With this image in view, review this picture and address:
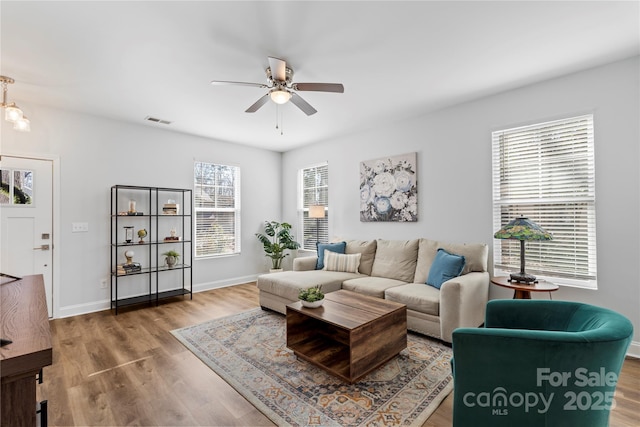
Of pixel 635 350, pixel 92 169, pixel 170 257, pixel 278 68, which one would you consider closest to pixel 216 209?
pixel 170 257

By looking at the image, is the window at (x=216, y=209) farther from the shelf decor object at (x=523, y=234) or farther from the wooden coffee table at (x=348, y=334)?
the shelf decor object at (x=523, y=234)

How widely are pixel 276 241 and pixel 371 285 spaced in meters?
2.94

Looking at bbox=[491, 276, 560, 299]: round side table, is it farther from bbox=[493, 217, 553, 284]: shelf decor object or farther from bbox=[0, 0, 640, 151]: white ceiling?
bbox=[0, 0, 640, 151]: white ceiling

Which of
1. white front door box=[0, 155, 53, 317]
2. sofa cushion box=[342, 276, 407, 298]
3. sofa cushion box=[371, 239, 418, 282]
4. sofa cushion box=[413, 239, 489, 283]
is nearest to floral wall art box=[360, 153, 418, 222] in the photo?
sofa cushion box=[371, 239, 418, 282]

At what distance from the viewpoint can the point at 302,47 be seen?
7.95ft

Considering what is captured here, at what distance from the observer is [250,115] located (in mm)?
3977

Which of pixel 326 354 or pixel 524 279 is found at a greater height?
pixel 524 279

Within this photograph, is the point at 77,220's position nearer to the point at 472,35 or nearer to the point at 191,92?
the point at 191,92

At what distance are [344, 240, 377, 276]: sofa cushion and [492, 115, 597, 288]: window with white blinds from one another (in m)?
1.56

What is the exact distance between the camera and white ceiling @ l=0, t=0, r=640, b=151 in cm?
201

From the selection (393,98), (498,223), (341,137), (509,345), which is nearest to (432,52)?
(393,98)

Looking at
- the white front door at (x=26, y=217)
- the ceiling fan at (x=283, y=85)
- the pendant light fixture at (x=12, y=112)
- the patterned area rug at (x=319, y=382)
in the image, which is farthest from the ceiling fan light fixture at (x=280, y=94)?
the white front door at (x=26, y=217)

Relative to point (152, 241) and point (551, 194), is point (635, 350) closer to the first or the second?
point (551, 194)

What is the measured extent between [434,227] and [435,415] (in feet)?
8.05
